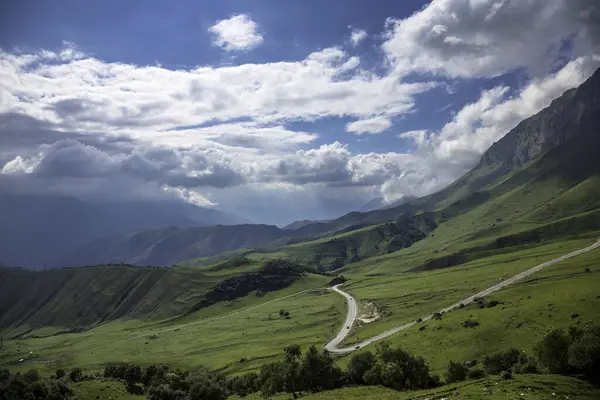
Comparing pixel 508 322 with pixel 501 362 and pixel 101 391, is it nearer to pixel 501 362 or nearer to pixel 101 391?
pixel 501 362

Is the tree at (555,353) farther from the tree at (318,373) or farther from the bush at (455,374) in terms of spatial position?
the tree at (318,373)

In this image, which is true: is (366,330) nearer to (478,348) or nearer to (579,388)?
(478,348)

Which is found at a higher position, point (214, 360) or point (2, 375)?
point (2, 375)

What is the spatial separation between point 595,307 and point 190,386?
110 m

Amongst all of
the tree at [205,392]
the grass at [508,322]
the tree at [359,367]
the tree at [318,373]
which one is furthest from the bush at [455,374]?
the tree at [205,392]

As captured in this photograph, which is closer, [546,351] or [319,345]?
[546,351]

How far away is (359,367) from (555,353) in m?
34.8

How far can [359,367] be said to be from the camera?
8088cm

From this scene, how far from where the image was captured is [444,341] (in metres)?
118

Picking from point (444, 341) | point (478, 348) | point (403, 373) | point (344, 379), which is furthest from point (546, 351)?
point (444, 341)

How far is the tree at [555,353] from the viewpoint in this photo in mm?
61125

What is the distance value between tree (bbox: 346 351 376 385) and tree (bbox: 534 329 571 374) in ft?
99.9

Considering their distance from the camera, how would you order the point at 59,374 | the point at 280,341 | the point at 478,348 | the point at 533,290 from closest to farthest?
the point at 59,374 → the point at 478,348 → the point at 533,290 → the point at 280,341

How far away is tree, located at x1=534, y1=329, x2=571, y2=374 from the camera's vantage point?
2406 inches
